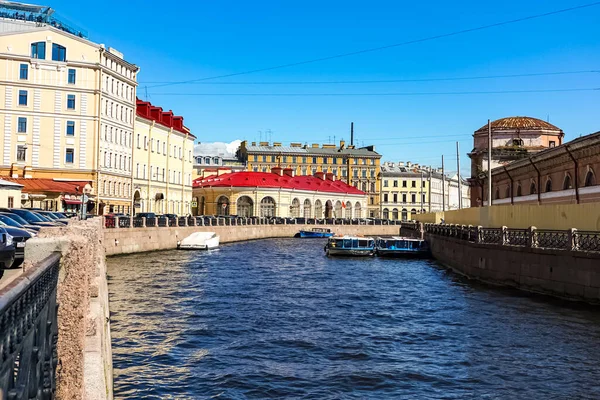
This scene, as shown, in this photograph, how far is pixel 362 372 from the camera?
1382 cm

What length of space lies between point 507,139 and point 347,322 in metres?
56.3

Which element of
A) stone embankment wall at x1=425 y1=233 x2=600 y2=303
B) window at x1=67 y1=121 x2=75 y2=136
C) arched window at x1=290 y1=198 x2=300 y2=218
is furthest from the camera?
arched window at x1=290 y1=198 x2=300 y2=218

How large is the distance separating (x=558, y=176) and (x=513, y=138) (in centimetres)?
3077

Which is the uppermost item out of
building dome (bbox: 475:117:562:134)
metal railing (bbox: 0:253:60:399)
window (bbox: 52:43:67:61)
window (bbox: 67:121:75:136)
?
window (bbox: 52:43:67:61)

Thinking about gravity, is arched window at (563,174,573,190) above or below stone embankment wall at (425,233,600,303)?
above

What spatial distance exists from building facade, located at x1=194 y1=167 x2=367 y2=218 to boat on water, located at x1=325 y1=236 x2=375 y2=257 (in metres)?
41.4

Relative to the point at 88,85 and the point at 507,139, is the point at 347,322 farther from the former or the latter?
the point at 507,139

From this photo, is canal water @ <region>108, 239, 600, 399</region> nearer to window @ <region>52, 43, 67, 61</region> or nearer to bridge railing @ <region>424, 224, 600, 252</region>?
bridge railing @ <region>424, 224, 600, 252</region>

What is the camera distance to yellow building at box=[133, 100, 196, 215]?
70750 mm

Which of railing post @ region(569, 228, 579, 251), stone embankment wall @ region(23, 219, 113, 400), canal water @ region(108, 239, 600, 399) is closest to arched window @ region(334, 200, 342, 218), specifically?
canal water @ region(108, 239, 600, 399)

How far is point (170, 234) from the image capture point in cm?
5322

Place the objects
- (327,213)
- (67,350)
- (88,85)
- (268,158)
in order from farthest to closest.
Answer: (268,158)
(327,213)
(88,85)
(67,350)

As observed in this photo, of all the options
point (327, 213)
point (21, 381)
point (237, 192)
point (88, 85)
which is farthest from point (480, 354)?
point (327, 213)

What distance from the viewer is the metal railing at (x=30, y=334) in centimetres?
370
